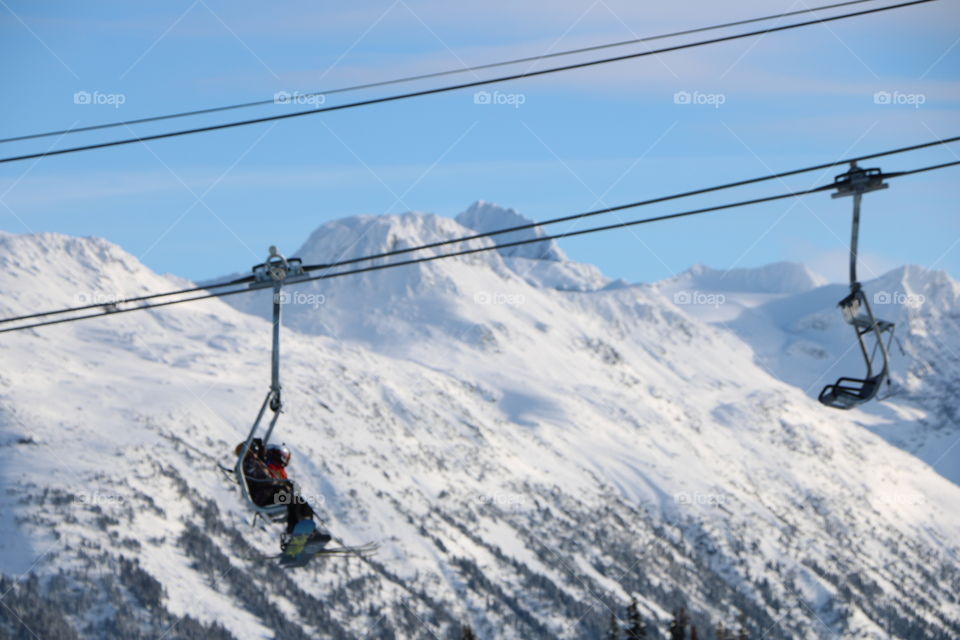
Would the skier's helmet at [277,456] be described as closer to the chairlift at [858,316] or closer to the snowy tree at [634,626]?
the chairlift at [858,316]

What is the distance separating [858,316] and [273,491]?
12.8 meters

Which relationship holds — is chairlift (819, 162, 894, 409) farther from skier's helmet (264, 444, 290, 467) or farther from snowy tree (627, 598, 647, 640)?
snowy tree (627, 598, 647, 640)

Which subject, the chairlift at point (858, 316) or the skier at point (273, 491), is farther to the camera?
the skier at point (273, 491)

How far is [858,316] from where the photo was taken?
86.2 feet

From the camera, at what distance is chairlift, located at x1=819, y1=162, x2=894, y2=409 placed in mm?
24656

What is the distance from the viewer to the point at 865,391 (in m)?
25.9

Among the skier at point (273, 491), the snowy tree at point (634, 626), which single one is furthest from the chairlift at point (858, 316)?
the snowy tree at point (634, 626)

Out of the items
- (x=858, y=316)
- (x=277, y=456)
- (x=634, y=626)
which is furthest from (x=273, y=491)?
(x=634, y=626)

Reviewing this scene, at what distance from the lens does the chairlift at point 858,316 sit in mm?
24656

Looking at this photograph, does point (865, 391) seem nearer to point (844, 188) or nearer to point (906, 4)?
point (844, 188)

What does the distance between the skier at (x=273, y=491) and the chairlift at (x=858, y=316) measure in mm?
11331

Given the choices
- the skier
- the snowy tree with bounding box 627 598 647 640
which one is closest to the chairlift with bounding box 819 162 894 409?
the skier

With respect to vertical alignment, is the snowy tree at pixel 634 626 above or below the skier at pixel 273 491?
below

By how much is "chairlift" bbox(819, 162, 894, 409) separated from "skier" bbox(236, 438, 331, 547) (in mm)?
11331
